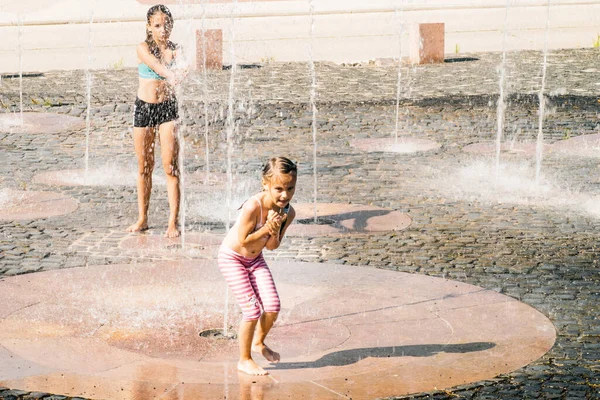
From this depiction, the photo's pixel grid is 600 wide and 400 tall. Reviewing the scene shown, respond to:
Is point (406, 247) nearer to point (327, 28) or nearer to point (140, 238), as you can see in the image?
point (140, 238)

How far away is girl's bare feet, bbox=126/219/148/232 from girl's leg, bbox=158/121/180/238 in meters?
0.26

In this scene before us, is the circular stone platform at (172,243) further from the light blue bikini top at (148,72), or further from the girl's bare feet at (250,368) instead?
the girl's bare feet at (250,368)

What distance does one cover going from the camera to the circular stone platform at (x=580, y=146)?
41.2ft

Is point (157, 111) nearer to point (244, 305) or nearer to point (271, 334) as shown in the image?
point (271, 334)

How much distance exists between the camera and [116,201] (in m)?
10.2

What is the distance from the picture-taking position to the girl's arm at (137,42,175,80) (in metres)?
8.50

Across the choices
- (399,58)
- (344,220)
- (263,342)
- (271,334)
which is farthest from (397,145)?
(263,342)

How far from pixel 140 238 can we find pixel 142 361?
3025 millimetres

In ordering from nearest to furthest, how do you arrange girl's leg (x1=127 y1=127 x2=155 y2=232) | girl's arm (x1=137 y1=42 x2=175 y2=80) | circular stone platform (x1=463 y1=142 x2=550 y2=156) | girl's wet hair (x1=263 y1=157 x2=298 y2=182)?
girl's wet hair (x1=263 y1=157 x2=298 y2=182) → girl's arm (x1=137 y1=42 x2=175 y2=80) → girl's leg (x1=127 y1=127 x2=155 y2=232) → circular stone platform (x1=463 y1=142 x2=550 y2=156)

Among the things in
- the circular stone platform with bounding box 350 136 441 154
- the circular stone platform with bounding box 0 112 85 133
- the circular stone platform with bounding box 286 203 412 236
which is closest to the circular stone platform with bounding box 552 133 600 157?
the circular stone platform with bounding box 350 136 441 154

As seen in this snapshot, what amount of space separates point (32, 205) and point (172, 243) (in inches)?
76.9

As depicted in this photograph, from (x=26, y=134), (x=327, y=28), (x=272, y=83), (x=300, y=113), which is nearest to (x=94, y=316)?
(x=26, y=134)

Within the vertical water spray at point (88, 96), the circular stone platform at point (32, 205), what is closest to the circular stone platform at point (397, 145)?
the vertical water spray at point (88, 96)

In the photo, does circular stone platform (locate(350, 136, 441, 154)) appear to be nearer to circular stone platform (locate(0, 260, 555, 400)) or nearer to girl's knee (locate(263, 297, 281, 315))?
circular stone platform (locate(0, 260, 555, 400))
